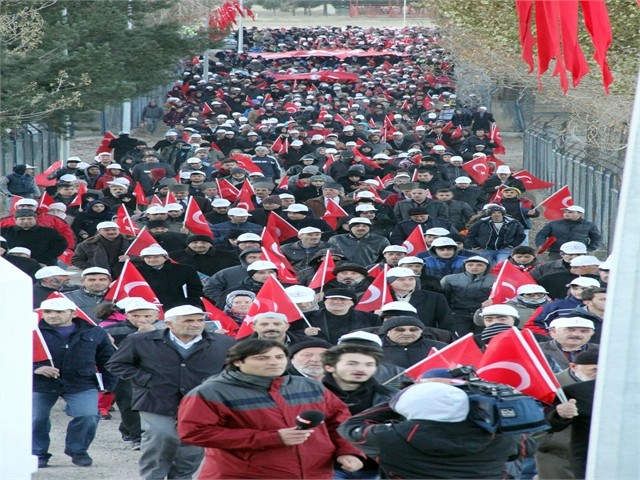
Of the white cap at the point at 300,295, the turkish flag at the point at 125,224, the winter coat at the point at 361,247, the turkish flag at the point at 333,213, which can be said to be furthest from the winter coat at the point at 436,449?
the turkish flag at the point at 333,213

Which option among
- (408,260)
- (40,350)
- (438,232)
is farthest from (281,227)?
(40,350)

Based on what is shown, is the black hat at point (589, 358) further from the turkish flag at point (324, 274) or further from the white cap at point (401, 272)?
the turkish flag at point (324, 274)

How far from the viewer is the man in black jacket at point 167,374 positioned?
876 cm

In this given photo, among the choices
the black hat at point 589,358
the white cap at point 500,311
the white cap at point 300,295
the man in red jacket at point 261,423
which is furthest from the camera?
the white cap at point 300,295

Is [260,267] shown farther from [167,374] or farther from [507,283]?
[167,374]

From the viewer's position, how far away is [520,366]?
736 cm

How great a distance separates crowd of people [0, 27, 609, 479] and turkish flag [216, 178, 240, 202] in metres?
0.05

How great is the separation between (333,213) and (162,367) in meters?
11.1

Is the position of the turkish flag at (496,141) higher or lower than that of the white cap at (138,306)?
lower

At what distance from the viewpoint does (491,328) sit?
10156 millimetres

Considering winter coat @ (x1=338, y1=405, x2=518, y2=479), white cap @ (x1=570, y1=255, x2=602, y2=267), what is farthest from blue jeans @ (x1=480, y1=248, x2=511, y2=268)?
winter coat @ (x1=338, y1=405, x2=518, y2=479)

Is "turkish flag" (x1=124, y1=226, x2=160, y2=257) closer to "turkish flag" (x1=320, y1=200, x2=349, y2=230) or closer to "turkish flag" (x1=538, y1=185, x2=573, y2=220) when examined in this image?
"turkish flag" (x1=320, y1=200, x2=349, y2=230)

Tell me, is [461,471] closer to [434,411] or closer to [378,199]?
[434,411]

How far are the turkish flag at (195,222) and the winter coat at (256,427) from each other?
36.1 ft
